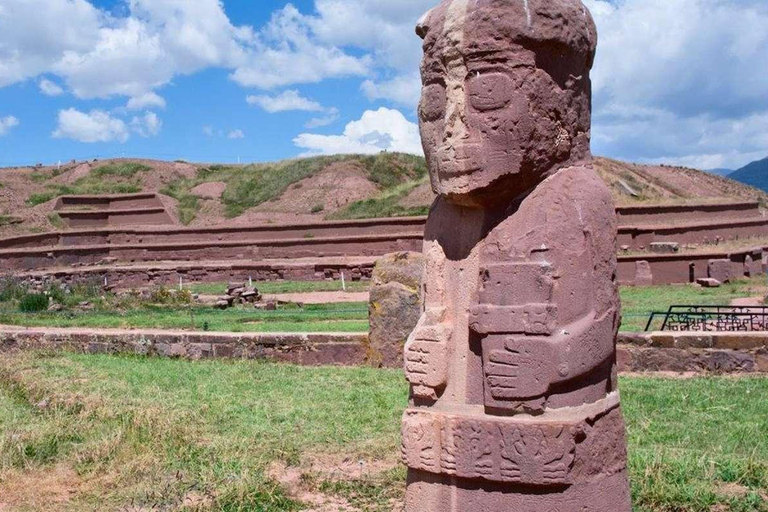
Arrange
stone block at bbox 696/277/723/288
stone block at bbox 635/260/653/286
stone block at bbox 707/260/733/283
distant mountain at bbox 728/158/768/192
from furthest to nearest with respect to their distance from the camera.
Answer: distant mountain at bbox 728/158/768/192, stone block at bbox 635/260/653/286, stone block at bbox 707/260/733/283, stone block at bbox 696/277/723/288

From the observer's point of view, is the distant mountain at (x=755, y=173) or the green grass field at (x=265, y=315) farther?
the distant mountain at (x=755, y=173)

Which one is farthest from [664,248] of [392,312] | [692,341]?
[392,312]

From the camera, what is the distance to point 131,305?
18875 millimetres

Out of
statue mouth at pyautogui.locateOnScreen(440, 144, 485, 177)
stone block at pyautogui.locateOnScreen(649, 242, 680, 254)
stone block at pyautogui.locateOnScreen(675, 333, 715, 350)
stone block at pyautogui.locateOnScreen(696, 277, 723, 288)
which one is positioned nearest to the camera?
statue mouth at pyautogui.locateOnScreen(440, 144, 485, 177)

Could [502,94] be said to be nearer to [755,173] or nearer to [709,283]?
[709,283]

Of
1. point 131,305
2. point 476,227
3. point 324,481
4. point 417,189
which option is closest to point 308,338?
point 324,481

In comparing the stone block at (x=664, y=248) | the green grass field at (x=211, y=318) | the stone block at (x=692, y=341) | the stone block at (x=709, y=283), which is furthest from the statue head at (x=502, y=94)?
the stone block at (x=664, y=248)

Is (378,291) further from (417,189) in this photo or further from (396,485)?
(417,189)

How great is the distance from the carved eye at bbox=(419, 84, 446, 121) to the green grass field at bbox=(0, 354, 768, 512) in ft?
8.45

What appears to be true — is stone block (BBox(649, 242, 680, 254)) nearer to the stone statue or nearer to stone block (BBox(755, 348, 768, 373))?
stone block (BBox(755, 348, 768, 373))

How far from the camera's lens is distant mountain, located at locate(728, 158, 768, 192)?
152775 mm

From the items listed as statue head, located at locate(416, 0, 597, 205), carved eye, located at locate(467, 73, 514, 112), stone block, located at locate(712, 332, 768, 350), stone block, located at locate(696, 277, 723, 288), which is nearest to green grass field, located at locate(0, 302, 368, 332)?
stone block, located at locate(712, 332, 768, 350)

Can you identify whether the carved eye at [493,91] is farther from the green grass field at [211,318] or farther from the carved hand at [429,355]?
the green grass field at [211,318]

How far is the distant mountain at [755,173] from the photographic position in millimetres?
152775
